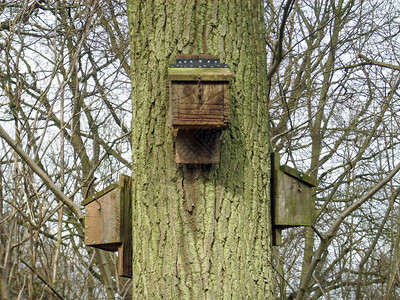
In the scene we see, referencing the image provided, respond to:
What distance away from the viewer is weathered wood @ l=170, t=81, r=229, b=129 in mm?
1812

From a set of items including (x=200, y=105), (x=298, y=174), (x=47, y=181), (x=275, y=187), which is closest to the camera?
(x=200, y=105)

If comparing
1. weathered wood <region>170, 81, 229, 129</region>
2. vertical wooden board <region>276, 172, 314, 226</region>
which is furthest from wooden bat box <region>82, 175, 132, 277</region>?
vertical wooden board <region>276, 172, 314, 226</region>

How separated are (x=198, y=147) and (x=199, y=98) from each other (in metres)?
0.19

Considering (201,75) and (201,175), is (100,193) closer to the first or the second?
(201,175)

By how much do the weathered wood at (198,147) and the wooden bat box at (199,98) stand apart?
86mm

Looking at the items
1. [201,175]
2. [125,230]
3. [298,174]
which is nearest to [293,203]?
[298,174]

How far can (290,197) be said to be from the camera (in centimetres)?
231

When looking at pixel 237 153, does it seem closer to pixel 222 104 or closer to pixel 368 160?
pixel 222 104

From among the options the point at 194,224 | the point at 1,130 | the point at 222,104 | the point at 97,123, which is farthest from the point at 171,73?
the point at 97,123

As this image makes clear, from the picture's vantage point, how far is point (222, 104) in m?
1.82

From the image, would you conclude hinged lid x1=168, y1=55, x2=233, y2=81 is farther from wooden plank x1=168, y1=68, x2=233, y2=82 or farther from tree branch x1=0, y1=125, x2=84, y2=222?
tree branch x1=0, y1=125, x2=84, y2=222

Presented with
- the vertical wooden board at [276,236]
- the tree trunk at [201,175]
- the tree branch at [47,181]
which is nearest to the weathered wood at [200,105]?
the tree trunk at [201,175]

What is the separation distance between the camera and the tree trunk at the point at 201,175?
1878mm

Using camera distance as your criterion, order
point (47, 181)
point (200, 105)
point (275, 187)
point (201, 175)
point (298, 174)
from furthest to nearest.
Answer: point (47, 181)
point (298, 174)
point (275, 187)
point (201, 175)
point (200, 105)
